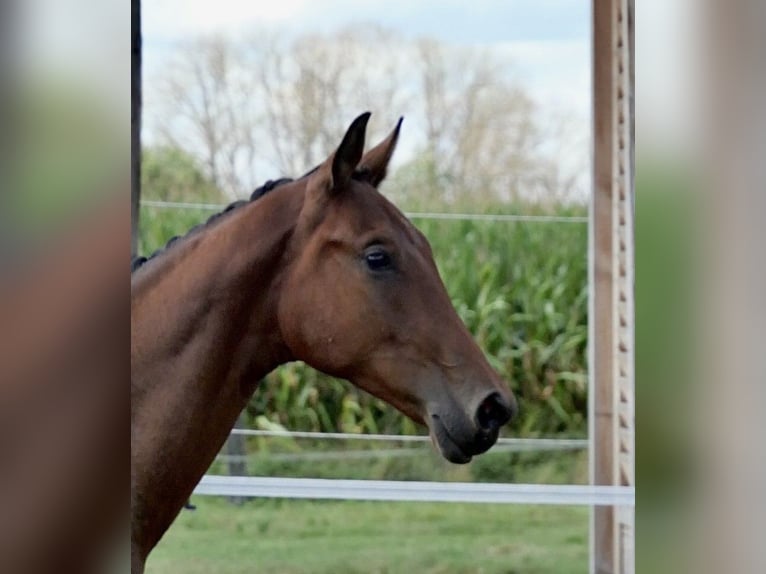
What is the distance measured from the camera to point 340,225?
3.91 ft

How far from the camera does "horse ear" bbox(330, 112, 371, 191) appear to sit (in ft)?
3.92

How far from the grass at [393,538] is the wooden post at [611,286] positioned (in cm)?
5

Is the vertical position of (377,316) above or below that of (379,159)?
below

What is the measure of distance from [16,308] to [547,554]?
0.83 metres

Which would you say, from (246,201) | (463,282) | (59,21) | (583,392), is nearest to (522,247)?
(463,282)

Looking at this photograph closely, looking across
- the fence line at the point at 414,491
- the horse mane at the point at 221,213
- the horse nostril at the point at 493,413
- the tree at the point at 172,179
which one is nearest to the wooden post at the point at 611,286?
the fence line at the point at 414,491

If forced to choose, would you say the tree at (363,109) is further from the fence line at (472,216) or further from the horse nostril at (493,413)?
the horse nostril at (493,413)

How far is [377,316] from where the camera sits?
3.84 feet

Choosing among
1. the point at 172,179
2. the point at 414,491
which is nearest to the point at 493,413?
the point at 414,491

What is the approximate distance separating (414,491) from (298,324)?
29 centimetres

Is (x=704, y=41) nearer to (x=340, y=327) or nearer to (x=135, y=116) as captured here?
(x=340, y=327)

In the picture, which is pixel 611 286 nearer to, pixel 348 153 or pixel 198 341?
pixel 348 153

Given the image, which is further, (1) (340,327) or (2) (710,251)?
(1) (340,327)

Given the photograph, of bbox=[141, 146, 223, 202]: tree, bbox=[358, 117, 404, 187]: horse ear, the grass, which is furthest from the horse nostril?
bbox=[141, 146, 223, 202]: tree
